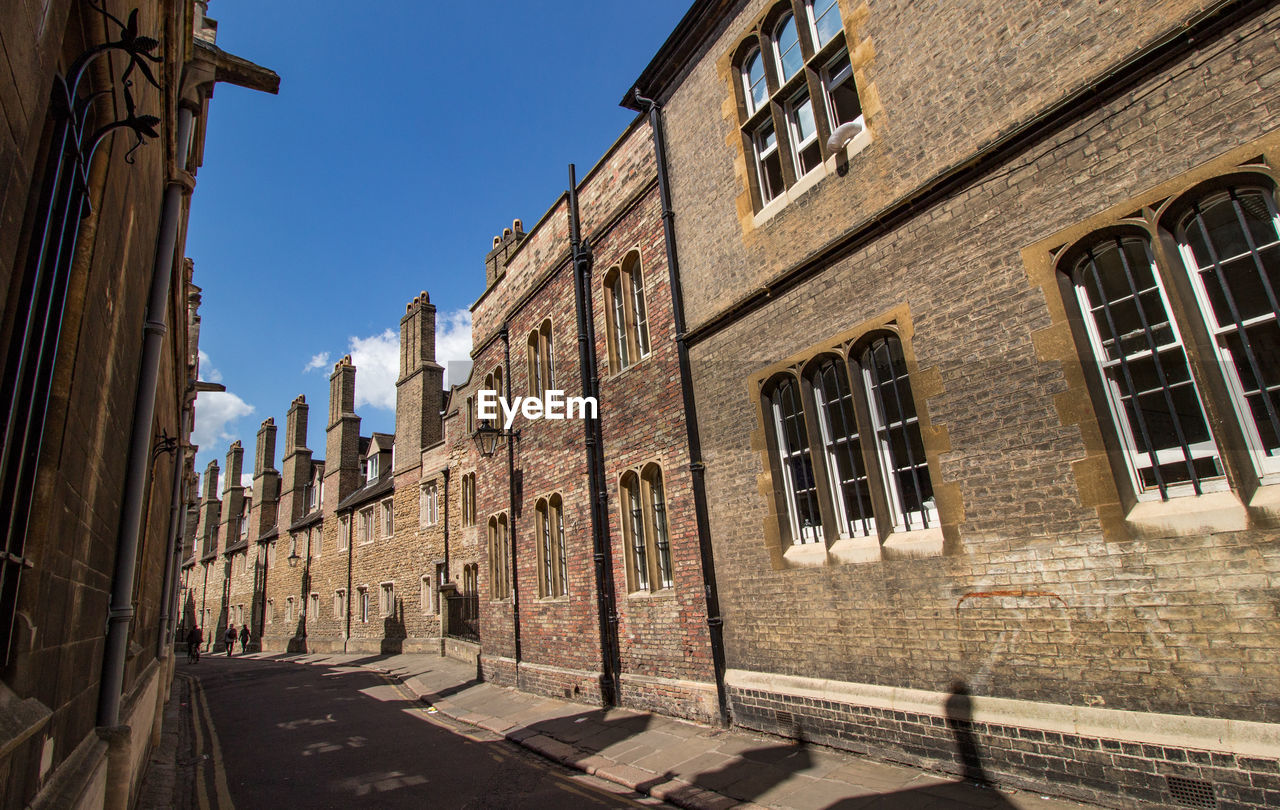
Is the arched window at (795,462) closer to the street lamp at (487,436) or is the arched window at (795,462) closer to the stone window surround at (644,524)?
the stone window surround at (644,524)

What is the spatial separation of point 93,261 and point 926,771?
728 cm

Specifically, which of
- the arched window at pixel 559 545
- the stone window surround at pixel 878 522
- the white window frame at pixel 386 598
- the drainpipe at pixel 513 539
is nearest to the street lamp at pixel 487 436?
the drainpipe at pixel 513 539

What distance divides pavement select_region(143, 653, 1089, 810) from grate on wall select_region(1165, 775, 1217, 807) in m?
0.72

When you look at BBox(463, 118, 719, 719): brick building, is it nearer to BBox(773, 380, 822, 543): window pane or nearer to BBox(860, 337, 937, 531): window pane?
BBox(773, 380, 822, 543): window pane

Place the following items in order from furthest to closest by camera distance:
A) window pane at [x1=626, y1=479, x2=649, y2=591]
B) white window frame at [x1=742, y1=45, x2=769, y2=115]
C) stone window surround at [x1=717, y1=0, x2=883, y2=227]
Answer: window pane at [x1=626, y1=479, x2=649, y2=591]
white window frame at [x1=742, y1=45, x2=769, y2=115]
stone window surround at [x1=717, y1=0, x2=883, y2=227]

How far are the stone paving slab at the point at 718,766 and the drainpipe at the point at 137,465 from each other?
4.75m

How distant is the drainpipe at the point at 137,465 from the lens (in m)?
4.94

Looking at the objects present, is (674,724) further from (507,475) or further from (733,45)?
(733,45)

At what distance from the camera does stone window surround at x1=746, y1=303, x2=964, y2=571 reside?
20.3 ft

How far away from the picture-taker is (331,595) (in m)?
29.8

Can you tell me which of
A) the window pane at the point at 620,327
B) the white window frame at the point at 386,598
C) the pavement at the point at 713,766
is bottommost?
the pavement at the point at 713,766

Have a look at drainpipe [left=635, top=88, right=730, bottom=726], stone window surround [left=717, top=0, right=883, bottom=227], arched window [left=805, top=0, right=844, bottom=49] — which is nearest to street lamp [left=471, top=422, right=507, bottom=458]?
drainpipe [left=635, top=88, right=730, bottom=726]

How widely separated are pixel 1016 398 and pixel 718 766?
4.74 meters

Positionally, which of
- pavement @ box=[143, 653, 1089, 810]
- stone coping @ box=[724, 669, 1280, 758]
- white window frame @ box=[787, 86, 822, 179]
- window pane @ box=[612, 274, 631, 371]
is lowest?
pavement @ box=[143, 653, 1089, 810]
